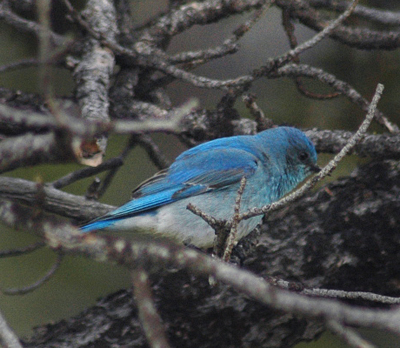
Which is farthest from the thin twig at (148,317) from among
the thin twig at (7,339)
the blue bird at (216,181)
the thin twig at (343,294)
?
the blue bird at (216,181)

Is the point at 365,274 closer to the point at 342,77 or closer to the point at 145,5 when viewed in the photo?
the point at 342,77

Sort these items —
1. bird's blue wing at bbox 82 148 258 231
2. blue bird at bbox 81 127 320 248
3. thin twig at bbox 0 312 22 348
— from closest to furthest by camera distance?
thin twig at bbox 0 312 22 348
blue bird at bbox 81 127 320 248
bird's blue wing at bbox 82 148 258 231

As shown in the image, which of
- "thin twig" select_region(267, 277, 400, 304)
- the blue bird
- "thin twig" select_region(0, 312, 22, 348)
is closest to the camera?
"thin twig" select_region(0, 312, 22, 348)

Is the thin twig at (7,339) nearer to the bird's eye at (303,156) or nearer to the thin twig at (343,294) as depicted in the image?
the thin twig at (343,294)

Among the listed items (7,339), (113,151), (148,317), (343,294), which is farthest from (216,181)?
(148,317)

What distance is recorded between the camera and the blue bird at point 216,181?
3.35m

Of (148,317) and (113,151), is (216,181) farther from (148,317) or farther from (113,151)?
(148,317)

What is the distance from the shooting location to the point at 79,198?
3342mm

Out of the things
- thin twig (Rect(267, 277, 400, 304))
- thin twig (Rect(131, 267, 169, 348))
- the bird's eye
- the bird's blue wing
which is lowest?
thin twig (Rect(131, 267, 169, 348))

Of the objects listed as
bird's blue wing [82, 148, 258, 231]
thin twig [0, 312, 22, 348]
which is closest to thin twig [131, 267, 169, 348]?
thin twig [0, 312, 22, 348]

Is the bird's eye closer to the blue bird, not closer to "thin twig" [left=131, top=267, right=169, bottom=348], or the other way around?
the blue bird

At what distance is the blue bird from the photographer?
335 centimetres

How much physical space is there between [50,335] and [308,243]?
131 centimetres

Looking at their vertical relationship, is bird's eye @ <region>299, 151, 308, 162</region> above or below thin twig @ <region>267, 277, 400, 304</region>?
above
